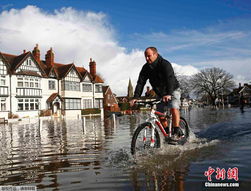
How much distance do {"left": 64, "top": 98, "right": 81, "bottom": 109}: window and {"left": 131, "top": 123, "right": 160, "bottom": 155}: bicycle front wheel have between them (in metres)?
41.3

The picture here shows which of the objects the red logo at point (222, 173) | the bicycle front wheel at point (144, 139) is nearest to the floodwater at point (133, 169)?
the red logo at point (222, 173)

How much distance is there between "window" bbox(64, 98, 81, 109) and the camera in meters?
44.7

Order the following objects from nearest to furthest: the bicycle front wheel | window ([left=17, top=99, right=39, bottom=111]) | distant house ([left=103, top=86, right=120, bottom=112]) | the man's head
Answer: the bicycle front wheel, the man's head, window ([left=17, top=99, right=39, bottom=111]), distant house ([left=103, top=86, right=120, bottom=112])

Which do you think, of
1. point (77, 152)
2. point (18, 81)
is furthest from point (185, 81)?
point (77, 152)

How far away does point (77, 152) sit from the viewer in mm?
6027

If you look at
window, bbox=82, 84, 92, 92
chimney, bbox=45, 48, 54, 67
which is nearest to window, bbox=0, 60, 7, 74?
chimney, bbox=45, 48, 54, 67

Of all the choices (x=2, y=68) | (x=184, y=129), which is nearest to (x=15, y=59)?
(x=2, y=68)

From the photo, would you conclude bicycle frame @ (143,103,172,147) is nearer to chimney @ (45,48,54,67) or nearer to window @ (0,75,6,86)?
window @ (0,75,6,86)

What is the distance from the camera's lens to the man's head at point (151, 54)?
4.93m

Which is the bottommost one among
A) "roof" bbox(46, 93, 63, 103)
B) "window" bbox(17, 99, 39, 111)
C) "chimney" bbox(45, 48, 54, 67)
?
"window" bbox(17, 99, 39, 111)

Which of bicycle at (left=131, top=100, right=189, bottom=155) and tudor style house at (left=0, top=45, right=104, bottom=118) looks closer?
bicycle at (left=131, top=100, right=189, bottom=155)

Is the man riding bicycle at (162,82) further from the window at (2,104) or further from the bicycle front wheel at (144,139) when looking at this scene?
the window at (2,104)

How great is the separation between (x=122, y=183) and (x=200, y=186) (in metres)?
1.02

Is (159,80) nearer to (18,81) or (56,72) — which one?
(18,81)
